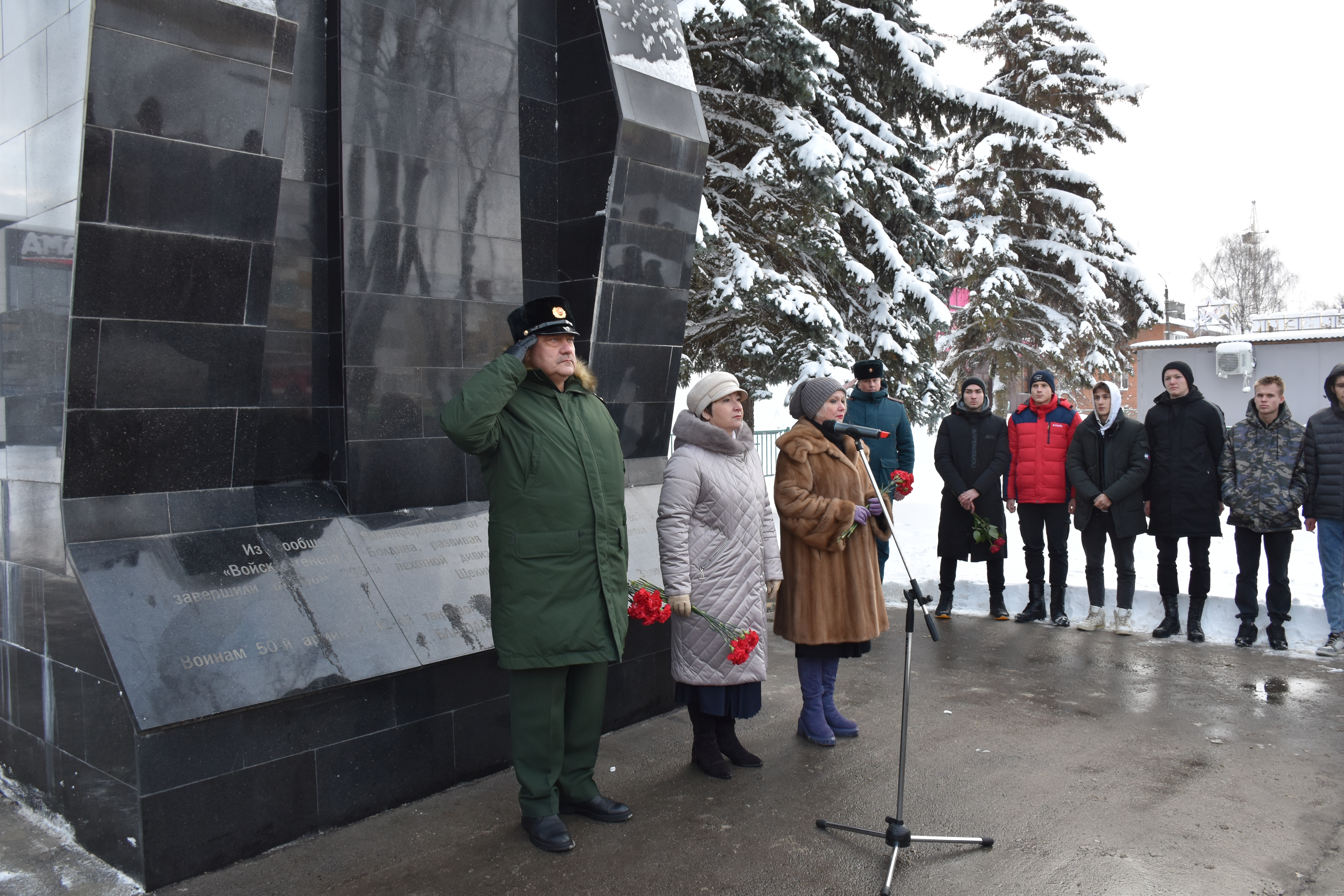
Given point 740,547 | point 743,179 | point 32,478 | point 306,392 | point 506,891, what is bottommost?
point 506,891

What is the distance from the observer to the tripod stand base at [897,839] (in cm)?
344

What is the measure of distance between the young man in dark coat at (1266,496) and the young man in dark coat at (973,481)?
1531 mm

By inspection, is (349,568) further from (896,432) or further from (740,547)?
(896,432)

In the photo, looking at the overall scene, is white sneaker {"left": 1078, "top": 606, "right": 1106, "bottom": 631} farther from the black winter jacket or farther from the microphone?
the microphone

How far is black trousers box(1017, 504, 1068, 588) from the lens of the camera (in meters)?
7.41

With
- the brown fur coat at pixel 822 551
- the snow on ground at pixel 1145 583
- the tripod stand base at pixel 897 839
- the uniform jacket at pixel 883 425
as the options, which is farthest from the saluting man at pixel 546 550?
the uniform jacket at pixel 883 425

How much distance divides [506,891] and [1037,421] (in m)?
5.63

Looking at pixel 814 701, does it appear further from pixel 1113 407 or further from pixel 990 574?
pixel 1113 407

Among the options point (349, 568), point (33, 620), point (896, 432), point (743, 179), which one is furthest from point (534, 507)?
point (743, 179)

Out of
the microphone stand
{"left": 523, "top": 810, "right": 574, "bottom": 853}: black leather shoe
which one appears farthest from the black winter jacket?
{"left": 523, "top": 810, "right": 574, "bottom": 853}: black leather shoe

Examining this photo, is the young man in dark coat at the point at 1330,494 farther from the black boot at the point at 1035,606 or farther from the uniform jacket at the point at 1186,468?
the black boot at the point at 1035,606

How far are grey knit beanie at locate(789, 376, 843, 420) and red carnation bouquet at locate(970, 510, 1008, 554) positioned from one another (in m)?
3.13

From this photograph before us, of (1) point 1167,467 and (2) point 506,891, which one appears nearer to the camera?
(2) point 506,891

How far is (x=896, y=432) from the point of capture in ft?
24.6
